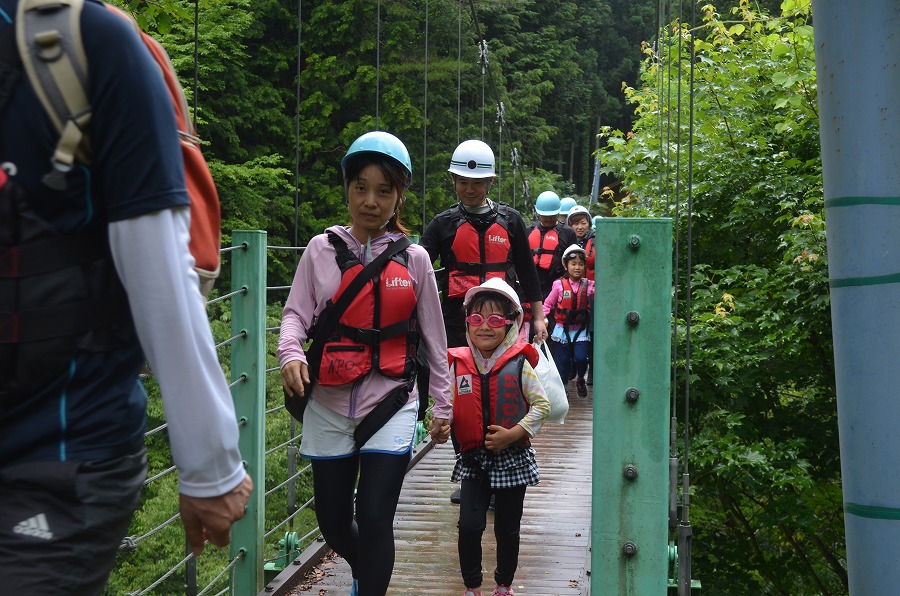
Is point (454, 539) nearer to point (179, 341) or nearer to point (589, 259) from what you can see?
point (179, 341)

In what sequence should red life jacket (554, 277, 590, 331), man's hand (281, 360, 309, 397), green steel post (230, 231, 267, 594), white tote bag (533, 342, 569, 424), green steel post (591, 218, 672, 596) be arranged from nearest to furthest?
green steel post (591, 218, 672, 596) → man's hand (281, 360, 309, 397) → green steel post (230, 231, 267, 594) → white tote bag (533, 342, 569, 424) → red life jacket (554, 277, 590, 331)

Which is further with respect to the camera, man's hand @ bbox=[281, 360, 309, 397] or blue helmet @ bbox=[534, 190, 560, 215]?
blue helmet @ bbox=[534, 190, 560, 215]

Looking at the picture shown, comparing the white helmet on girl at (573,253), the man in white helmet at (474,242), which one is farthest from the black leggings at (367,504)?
the white helmet on girl at (573,253)

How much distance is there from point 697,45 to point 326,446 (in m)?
8.46

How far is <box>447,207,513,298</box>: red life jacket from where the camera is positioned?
461 cm

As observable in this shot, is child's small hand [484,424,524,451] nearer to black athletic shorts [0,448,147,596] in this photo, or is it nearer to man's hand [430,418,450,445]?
man's hand [430,418,450,445]

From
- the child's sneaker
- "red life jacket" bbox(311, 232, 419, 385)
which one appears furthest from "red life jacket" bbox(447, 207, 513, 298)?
the child's sneaker

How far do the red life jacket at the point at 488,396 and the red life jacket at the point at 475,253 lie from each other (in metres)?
1.08

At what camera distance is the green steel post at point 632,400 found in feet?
8.74

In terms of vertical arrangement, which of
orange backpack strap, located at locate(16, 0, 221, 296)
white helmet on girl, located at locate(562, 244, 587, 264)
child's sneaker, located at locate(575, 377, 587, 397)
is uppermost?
white helmet on girl, located at locate(562, 244, 587, 264)

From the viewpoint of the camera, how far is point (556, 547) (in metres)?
4.54

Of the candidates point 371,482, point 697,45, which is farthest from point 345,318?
point 697,45

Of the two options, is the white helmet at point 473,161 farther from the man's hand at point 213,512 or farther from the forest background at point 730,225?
the man's hand at point 213,512

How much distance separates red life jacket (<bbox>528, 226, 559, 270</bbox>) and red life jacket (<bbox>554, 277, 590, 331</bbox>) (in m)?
0.22
